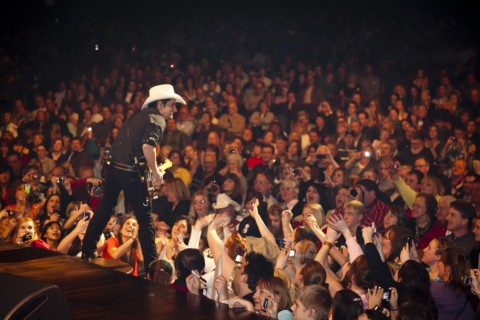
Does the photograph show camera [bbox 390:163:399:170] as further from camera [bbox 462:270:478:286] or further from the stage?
the stage

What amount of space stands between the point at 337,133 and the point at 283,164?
1.66 m

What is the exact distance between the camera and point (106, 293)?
446 centimetres

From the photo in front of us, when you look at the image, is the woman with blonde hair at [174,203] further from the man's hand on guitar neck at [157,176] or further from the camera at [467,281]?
the camera at [467,281]

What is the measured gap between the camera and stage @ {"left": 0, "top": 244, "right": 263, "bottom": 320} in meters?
4.09

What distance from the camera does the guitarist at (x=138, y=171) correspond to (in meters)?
6.13

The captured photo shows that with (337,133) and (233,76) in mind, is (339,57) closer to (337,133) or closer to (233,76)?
(233,76)

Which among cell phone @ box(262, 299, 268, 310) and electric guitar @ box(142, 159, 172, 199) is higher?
electric guitar @ box(142, 159, 172, 199)

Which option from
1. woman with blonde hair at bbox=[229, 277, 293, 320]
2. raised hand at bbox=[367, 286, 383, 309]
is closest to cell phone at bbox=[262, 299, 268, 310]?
woman with blonde hair at bbox=[229, 277, 293, 320]

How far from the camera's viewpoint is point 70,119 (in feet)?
38.0

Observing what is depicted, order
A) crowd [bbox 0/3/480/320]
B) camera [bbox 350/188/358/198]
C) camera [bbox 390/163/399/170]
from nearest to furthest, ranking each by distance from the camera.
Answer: crowd [bbox 0/3/480/320] → camera [bbox 350/188/358/198] → camera [bbox 390/163/399/170]

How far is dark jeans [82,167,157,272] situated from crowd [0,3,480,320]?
22 centimetres

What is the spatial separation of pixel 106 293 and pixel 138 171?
194 centimetres

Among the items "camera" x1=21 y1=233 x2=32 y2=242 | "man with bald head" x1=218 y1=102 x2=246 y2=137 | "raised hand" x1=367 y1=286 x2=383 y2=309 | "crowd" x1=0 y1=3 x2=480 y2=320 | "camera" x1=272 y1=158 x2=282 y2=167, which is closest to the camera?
"raised hand" x1=367 y1=286 x2=383 y2=309

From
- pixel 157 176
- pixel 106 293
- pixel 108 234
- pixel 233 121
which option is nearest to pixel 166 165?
pixel 157 176
